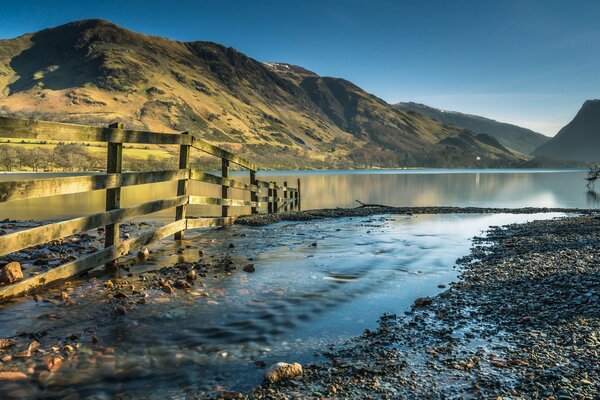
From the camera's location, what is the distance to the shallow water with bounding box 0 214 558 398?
482 centimetres

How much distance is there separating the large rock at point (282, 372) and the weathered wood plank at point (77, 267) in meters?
4.84

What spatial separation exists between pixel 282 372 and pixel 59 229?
507 centimetres

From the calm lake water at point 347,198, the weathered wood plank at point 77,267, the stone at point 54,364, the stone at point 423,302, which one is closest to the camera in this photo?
the stone at point 54,364

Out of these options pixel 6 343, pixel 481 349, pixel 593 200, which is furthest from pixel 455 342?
pixel 593 200

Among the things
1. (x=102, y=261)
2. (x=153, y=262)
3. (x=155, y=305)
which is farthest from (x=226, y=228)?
(x=155, y=305)

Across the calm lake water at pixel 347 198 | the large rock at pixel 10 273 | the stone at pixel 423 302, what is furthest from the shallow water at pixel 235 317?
the calm lake water at pixel 347 198

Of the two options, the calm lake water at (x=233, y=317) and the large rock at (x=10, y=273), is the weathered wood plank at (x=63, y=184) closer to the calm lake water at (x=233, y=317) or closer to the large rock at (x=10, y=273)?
the large rock at (x=10, y=273)

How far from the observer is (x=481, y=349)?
562 centimetres

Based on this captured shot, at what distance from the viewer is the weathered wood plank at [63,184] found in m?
6.17

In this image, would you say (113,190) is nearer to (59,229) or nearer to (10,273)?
(59,229)

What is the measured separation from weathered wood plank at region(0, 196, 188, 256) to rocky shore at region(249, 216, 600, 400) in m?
4.50

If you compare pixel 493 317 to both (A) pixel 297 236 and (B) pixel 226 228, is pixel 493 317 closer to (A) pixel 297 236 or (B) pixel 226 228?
(A) pixel 297 236

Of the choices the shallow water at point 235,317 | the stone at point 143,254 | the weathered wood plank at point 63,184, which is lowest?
the shallow water at point 235,317

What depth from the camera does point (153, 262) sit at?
1048cm
